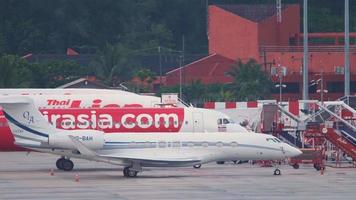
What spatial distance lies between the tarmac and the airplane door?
170 cm

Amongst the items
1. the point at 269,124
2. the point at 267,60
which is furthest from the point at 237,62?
the point at 269,124

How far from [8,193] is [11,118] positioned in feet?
31.6

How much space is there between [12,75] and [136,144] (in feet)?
134

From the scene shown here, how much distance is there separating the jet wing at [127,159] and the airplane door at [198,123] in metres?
5.74

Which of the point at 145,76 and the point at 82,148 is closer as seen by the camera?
the point at 82,148

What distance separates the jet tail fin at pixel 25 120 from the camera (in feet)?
185

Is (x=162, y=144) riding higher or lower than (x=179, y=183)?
higher

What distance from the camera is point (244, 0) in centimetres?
12988

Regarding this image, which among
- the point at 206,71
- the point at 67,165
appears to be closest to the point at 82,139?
the point at 67,165

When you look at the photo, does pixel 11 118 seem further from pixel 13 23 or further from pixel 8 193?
pixel 13 23

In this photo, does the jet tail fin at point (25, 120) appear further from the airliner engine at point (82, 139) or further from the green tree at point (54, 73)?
the green tree at point (54, 73)

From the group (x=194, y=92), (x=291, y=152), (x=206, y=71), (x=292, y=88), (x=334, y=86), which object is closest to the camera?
(x=291, y=152)

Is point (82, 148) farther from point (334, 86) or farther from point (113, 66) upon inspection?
point (334, 86)

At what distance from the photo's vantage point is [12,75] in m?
94.3
